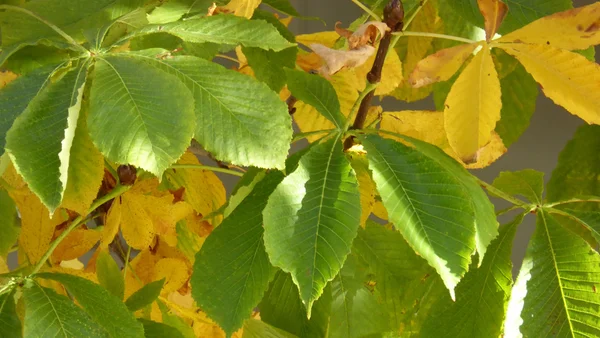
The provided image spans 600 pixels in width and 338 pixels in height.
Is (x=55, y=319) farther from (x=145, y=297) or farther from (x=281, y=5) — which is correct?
(x=281, y=5)

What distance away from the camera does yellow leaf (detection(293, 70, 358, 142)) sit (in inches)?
22.3

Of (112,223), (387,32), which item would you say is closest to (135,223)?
(112,223)

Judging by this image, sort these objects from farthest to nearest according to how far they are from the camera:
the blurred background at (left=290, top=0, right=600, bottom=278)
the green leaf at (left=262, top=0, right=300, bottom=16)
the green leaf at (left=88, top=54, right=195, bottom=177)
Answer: the blurred background at (left=290, top=0, right=600, bottom=278) < the green leaf at (left=262, top=0, right=300, bottom=16) < the green leaf at (left=88, top=54, right=195, bottom=177)

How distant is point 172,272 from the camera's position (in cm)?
59

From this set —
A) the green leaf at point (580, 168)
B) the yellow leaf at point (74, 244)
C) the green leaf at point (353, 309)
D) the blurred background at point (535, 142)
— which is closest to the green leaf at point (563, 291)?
the green leaf at point (353, 309)

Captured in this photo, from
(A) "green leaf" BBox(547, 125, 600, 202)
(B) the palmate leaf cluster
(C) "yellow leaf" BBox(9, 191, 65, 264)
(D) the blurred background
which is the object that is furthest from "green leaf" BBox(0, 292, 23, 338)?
(D) the blurred background

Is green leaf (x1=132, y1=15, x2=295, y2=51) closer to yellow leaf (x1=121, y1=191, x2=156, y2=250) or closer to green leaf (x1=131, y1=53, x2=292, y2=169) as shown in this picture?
green leaf (x1=131, y1=53, x2=292, y2=169)

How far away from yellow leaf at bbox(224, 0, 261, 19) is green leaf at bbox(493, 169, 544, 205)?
205 mm

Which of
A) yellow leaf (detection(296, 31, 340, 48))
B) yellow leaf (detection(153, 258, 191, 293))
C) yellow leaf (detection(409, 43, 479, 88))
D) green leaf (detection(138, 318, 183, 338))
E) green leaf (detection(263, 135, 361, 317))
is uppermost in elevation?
yellow leaf (detection(409, 43, 479, 88))

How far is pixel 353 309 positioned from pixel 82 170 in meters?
0.19

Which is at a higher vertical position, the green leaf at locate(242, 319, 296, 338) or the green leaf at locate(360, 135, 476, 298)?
the green leaf at locate(360, 135, 476, 298)

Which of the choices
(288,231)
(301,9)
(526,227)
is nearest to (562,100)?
(288,231)

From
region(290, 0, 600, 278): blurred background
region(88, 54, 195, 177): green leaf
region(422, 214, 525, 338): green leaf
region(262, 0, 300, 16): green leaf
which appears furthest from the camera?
region(290, 0, 600, 278): blurred background

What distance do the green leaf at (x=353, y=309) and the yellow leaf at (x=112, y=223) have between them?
0.17 meters
